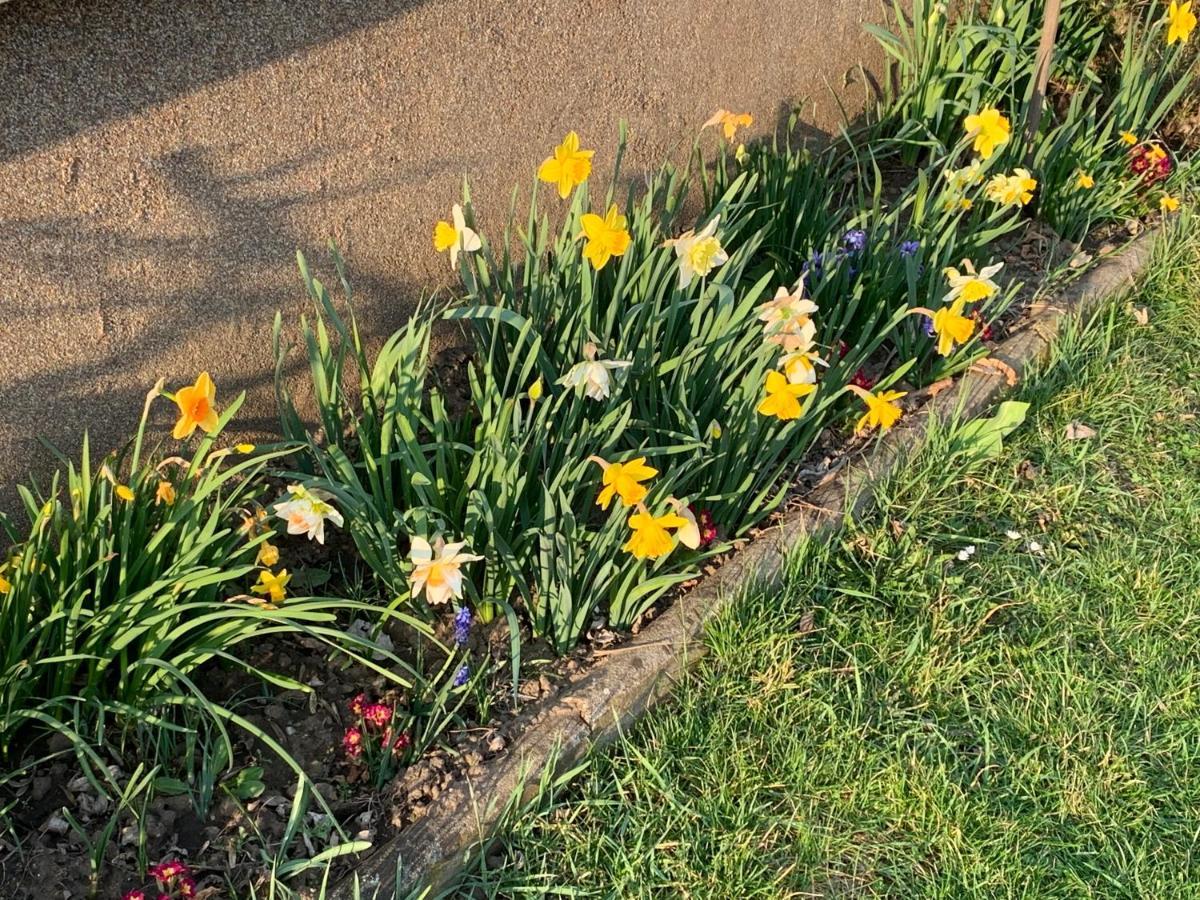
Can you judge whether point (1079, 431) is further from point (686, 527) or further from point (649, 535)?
point (649, 535)

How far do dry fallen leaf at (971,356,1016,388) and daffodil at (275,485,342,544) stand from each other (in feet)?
6.16

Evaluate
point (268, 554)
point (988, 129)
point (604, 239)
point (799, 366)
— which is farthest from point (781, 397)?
point (988, 129)

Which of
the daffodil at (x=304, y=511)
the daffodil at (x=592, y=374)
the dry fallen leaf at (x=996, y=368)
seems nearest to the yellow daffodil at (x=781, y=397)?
the daffodil at (x=592, y=374)

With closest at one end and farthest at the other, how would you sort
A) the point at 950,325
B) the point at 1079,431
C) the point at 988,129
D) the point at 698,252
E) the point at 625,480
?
the point at 625,480
the point at 698,252
the point at 950,325
the point at 988,129
the point at 1079,431

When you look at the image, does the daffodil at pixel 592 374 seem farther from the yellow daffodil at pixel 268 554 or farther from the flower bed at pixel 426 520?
the yellow daffodil at pixel 268 554

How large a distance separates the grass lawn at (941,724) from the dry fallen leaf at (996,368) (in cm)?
20

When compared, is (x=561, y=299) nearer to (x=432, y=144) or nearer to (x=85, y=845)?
(x=432, y=144)

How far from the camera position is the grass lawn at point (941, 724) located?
1977 millimetres

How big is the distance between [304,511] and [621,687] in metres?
0.70

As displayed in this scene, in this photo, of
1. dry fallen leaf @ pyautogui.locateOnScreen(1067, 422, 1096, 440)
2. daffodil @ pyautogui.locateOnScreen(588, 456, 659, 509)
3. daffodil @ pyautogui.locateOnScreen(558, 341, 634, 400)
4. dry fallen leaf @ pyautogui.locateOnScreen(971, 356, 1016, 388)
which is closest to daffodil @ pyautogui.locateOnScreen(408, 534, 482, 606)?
daffodil @ pyautogui.locateOnScreen(588, 456, 659, 509)

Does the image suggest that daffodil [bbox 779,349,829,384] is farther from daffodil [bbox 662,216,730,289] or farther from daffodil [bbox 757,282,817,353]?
daffodil [bbox 662,216,730,289]

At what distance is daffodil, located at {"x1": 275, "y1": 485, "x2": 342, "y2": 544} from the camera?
1963 millimetres

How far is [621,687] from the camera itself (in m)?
2.15

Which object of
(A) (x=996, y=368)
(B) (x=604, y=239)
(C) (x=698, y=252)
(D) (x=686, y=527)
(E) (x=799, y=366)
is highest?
(B) (x=604, y=239)
